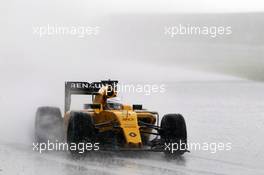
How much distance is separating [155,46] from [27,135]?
156 ft

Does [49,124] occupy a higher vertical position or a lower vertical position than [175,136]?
higher

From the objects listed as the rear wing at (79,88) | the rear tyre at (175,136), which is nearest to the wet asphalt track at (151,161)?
the rear tyre at (175,136)

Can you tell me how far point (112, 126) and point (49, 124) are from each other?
1.83m

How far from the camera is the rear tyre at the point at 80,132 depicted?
11.7 metres

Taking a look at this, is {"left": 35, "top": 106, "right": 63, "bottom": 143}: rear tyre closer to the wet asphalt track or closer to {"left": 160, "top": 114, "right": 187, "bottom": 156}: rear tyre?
the wet asphalt track

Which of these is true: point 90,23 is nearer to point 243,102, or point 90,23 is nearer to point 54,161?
point 243,102

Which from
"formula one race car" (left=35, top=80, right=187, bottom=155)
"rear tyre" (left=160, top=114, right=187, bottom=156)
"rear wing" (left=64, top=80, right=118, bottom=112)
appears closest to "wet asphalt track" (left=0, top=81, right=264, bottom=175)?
"rear tyre" (left=160, top=114, right=187, bottom=156)

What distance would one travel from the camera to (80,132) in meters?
11.8

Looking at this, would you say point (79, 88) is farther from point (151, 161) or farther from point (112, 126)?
point (151, 161)

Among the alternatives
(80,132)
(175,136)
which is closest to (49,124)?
(80,132)

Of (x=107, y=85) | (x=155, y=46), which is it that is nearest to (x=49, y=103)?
(x=107, y=85)

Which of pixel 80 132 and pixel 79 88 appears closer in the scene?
pixel 80 132

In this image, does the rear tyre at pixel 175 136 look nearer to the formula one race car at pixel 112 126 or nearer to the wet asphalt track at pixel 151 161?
the formula one race car at pixel 112 126

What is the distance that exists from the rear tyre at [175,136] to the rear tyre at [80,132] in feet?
4.39
